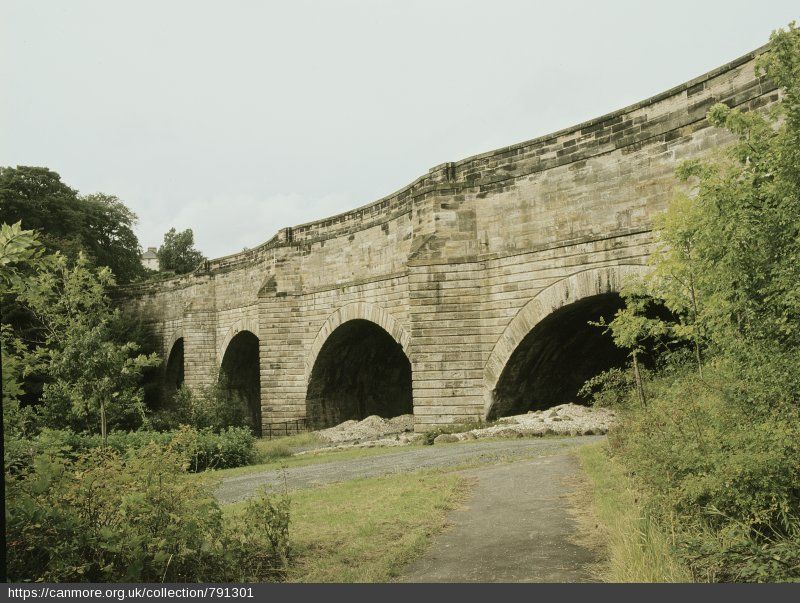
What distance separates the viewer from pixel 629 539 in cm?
472

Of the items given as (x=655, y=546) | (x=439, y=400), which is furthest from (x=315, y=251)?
(x=655, y=546)

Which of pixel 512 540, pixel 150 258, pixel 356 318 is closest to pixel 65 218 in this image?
pixel 356 318

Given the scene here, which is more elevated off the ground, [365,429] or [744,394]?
[744,394]

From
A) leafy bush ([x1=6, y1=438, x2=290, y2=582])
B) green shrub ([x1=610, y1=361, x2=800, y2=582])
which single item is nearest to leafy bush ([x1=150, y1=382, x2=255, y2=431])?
leafy bush ([x1=6, y1=438, x2=290, y2=582])

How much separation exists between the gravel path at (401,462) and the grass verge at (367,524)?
111cm

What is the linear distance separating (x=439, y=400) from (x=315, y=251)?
9.84m

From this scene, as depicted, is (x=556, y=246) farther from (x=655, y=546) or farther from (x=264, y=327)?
(x=264, y=327)

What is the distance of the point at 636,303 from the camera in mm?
9781

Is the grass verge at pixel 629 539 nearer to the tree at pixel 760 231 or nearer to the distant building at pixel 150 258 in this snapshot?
the tree at pixel 760 231

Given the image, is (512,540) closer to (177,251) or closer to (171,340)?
(171,340)

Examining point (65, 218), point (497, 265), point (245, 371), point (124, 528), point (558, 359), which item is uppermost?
point (65, 218)

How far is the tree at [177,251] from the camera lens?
65125 millimetres

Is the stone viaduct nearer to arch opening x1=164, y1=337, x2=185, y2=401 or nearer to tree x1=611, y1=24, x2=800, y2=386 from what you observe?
tree x1=611, y1=24, x2=800, y2=386

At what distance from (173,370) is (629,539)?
37162 mm
